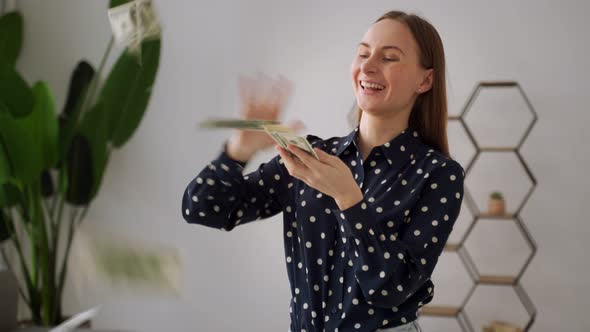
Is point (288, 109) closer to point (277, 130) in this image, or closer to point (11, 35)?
point (11, 35)

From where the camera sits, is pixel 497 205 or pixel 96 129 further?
pixel 497 205

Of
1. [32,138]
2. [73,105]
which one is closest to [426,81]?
[32,138]

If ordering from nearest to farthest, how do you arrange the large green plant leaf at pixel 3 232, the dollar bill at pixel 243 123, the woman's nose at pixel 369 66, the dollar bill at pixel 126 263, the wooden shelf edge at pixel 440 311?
1. the dollar bill at pixel 126 263
2. the large green plant leaf at pixel 3 232
3. the dollar bill at pixel 243 123
4. the woman's nose at pixel 369 66
5. the wooden shelf edge at pixel 440 311

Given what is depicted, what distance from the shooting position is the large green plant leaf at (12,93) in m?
2.58

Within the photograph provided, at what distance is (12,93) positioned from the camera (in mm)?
2590

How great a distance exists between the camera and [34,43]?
11.8 feet

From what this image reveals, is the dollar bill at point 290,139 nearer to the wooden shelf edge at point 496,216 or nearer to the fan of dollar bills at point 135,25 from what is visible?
the fan of dollar bills at point 135,25

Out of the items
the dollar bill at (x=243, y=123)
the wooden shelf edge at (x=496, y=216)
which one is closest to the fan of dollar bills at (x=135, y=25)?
the dollar bill at (x=243, y=123)

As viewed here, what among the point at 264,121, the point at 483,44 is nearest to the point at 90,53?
the point at 483,44

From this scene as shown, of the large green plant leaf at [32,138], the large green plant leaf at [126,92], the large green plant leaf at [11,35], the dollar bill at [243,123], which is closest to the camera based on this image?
the dollar bill at [243,123]

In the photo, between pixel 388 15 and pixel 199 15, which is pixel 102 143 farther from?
pixel 388 15

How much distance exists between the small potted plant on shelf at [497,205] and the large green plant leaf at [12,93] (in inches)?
81.9

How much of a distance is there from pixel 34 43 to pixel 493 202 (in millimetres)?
2512

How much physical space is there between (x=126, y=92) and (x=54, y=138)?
0.35 meters
